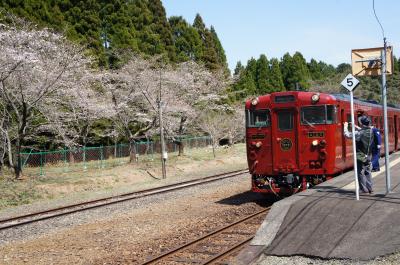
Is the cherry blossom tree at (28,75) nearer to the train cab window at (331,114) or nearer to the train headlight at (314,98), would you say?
the train headlight at (314,98)

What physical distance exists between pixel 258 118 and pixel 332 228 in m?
5.73

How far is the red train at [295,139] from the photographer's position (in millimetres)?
12023

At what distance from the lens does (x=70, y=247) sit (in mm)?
9508

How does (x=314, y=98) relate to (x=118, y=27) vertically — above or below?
below

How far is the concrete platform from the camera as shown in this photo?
22.0ft

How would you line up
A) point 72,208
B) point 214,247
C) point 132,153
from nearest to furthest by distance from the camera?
point 214,247
point 72,208
point 132,153

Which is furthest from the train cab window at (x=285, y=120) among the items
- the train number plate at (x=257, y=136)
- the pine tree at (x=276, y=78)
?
the pine tree at (x=276, y=78)

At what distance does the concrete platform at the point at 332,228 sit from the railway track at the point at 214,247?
67cm

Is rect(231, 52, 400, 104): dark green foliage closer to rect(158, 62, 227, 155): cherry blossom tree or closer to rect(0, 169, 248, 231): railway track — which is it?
rect(158, 62, 227, 155): cherry blossom tree

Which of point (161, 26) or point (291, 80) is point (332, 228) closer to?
point (161, 26)

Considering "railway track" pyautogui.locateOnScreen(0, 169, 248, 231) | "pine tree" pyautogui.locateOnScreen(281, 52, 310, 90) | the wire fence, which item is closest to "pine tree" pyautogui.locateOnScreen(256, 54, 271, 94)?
"pine tree" pyautogui.locateOnScreen(281, 52, 310, 90)

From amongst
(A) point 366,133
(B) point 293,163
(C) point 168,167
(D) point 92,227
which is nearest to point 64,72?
(C) point 168,167

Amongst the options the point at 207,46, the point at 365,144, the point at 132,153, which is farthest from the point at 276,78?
the point at 365,144

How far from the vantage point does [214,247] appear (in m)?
8.73
